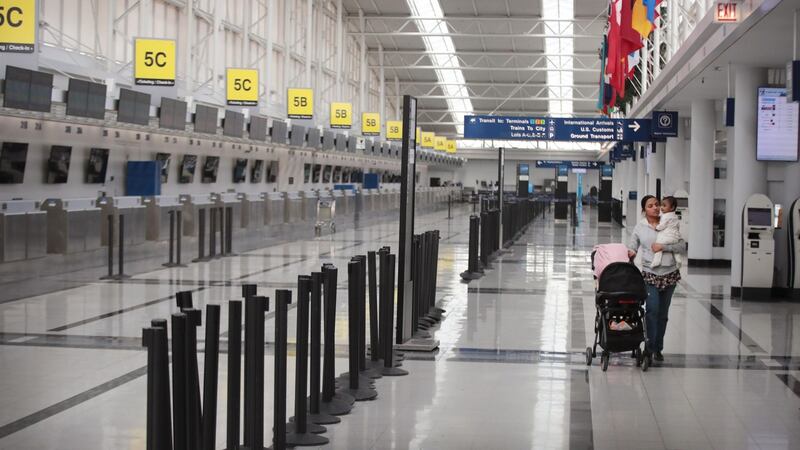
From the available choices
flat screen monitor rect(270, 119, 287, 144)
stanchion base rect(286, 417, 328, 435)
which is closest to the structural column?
stanchion base rect(286, 417, 328, 435)

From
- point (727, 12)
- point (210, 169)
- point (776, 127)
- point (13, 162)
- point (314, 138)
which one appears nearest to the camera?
point (727, 12)

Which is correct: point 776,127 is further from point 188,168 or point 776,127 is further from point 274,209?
point 274,209

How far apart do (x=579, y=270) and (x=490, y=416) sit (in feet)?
42.3

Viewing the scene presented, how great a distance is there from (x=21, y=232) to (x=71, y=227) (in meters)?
1.90

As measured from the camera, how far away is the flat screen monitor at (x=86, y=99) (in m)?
20.3

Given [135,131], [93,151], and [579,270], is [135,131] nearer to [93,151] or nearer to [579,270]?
[93,151]

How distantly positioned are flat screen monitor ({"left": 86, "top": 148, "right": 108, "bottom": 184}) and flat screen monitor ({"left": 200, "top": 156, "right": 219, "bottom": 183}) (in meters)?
7.44

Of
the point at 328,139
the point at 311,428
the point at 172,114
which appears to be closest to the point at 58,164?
the point at 172,114

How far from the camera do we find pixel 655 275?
9.58 meters

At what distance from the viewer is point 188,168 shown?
3052 centimetres

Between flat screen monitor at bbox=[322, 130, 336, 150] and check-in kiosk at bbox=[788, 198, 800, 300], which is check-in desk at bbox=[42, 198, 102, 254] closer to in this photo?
check-in kiosk at bbox=[788, 198, 800, 300]

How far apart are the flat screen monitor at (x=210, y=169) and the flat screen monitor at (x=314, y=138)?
6.81 metres

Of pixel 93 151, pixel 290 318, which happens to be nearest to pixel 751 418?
pixel 290 318

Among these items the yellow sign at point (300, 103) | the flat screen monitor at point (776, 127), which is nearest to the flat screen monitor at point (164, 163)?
the yellow sign at point (300, 103)
